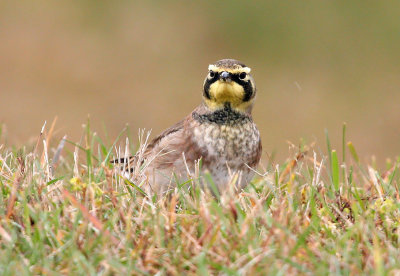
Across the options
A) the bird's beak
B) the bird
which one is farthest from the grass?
the bird's beak

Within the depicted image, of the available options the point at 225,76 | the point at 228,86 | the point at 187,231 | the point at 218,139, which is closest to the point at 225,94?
the point at 228,86

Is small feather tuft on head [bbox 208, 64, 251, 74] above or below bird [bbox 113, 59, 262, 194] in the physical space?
above

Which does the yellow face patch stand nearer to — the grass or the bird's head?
the bird's head

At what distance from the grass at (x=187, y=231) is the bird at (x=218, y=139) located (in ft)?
Answer: 2.25

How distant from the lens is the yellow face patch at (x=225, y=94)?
223 inches

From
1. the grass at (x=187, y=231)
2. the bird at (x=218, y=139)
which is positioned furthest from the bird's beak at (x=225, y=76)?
the grass at (x=187, y=231)

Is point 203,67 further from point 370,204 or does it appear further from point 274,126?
point 370,204

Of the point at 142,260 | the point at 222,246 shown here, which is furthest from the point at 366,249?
the point at 142,260

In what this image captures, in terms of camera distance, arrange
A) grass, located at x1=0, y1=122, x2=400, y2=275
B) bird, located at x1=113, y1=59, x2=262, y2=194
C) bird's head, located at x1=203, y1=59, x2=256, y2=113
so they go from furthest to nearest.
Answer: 1. bird's head, located at x1=203, y1=59, x2=256, y2=113
2. bird, located at x1=113, y1=59, x2=262, y2=194
3. grass, located at x1=0, y1=122, x2=400, y2=275

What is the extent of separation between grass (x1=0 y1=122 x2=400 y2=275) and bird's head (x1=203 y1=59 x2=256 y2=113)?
3.41 feet

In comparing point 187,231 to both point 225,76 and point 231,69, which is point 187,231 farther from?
point 231,69

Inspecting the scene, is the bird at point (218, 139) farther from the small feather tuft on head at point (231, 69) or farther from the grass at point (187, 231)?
the grass at point (187, 231)

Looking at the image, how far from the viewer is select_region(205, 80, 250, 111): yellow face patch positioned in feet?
18.6

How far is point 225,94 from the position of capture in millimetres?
5711
